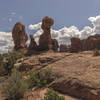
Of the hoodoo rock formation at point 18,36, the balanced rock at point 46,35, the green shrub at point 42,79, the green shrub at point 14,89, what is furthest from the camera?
the hoodoo rock formation at point 18,36

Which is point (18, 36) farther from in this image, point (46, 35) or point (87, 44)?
point (87, 44)

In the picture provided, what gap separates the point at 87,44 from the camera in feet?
150

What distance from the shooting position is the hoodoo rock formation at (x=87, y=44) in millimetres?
40950

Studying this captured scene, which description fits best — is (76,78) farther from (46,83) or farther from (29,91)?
(29,91)

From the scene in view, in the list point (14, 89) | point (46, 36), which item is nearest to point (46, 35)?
point (46, 36)

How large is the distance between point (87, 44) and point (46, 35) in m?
18.7

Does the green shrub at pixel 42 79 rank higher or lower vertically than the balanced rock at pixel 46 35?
lower

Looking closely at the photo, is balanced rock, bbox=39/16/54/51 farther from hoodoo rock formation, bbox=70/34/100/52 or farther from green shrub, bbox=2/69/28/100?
green shrub, bbox=2/69/28/100

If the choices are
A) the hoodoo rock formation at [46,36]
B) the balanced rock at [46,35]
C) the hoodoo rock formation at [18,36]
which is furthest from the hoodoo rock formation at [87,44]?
the hoodoo rock formation at [18,36]

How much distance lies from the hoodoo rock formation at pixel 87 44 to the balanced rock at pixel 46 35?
13.5 m

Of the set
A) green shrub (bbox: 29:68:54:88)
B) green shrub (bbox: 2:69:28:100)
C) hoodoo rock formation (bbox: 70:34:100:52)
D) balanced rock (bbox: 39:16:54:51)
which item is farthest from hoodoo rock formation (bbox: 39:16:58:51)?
green shrub (bbox: 2:69:28:100)

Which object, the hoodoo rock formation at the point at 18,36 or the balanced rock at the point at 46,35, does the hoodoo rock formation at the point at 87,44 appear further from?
the hoodoo rock formation at the point at 18,36

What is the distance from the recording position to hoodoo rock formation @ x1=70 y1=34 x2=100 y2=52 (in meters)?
41.0

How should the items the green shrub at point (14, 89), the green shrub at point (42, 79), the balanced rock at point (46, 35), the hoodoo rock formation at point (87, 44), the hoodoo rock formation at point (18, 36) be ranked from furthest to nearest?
the hoodoo rock formation at point (18, 36)
the hoodoo rock formation at point (87, 44)
the balanced rock at point (46, 35)
the green shrub at point (42, 79)
the green shrub at point (14, 89)
